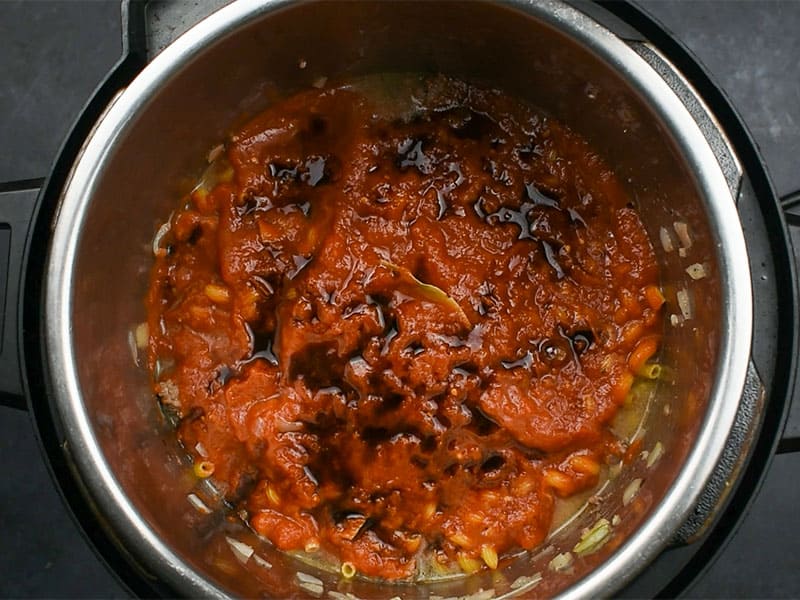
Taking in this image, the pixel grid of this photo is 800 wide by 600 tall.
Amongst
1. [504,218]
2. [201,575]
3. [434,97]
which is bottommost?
[201,575]

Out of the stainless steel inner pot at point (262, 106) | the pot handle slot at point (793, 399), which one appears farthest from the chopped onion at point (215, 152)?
the pot handle slot at point (793, 399)

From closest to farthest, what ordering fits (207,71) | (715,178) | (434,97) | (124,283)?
(715,178), (207,71), (124,283), (434,97)

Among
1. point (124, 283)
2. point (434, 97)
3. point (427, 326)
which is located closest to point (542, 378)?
point (427, 326)

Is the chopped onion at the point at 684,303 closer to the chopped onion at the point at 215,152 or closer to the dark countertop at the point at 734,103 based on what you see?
the dark countertop at the point at 734,103

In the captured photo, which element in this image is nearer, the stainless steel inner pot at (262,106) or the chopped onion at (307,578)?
the stainless steel inner pot at (262,106)

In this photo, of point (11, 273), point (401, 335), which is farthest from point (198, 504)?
point (11, 273)

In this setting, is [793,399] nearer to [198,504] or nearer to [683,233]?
[683,233]

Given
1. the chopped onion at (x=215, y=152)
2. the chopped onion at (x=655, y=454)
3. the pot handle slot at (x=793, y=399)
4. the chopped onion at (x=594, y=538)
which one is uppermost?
the chopped onion at (x=215, y=152)

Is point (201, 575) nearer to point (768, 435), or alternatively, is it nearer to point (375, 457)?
point (375, 457)
